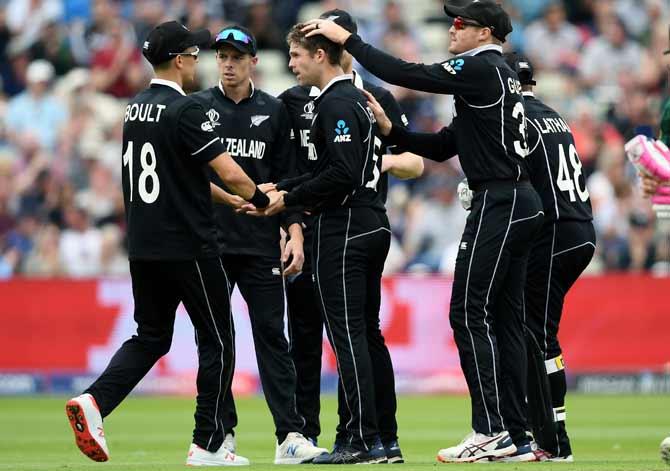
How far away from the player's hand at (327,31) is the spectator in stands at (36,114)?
11.4m

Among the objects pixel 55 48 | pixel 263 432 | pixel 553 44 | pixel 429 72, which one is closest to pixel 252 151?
pixel 429 72

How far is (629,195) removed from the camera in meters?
18.6

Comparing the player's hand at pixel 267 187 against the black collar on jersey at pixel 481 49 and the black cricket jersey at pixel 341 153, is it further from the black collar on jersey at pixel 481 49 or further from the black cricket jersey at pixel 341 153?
the black collar on jersey at pixel 481 49

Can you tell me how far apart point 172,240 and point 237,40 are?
1.70m

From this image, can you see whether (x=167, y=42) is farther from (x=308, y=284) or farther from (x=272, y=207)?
(x=308, y=284)

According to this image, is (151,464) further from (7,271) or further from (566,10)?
(566,10)

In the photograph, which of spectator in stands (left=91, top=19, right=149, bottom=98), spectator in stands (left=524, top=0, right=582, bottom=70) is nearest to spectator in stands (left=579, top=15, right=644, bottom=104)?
spectator in stands (left=524, top=0, right=582, bottom=70)

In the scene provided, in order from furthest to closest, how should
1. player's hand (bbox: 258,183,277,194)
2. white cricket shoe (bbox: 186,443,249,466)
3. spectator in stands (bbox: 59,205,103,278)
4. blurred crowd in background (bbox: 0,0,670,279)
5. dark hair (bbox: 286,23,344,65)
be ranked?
blurred crowd in background (bbox: 0,0,670,279)
spectator in stands (bbox: 59,205,103,278)
player's hand (bbox: 258,183,277,194)
dark hair (bbox: 286,23,344,65)
white cricket shoe (bbox: 186,443,249,466)

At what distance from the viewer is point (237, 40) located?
31.0 feet

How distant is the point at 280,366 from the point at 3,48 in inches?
519

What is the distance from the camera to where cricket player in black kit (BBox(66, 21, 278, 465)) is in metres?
8.38

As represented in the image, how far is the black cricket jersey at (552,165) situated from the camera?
9.34 metres

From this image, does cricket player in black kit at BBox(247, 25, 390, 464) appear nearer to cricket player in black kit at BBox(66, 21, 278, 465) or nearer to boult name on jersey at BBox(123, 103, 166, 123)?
cricket player in black kit at BBox(66, 21, 278, 465)

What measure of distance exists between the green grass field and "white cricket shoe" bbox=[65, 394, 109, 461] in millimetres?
210
